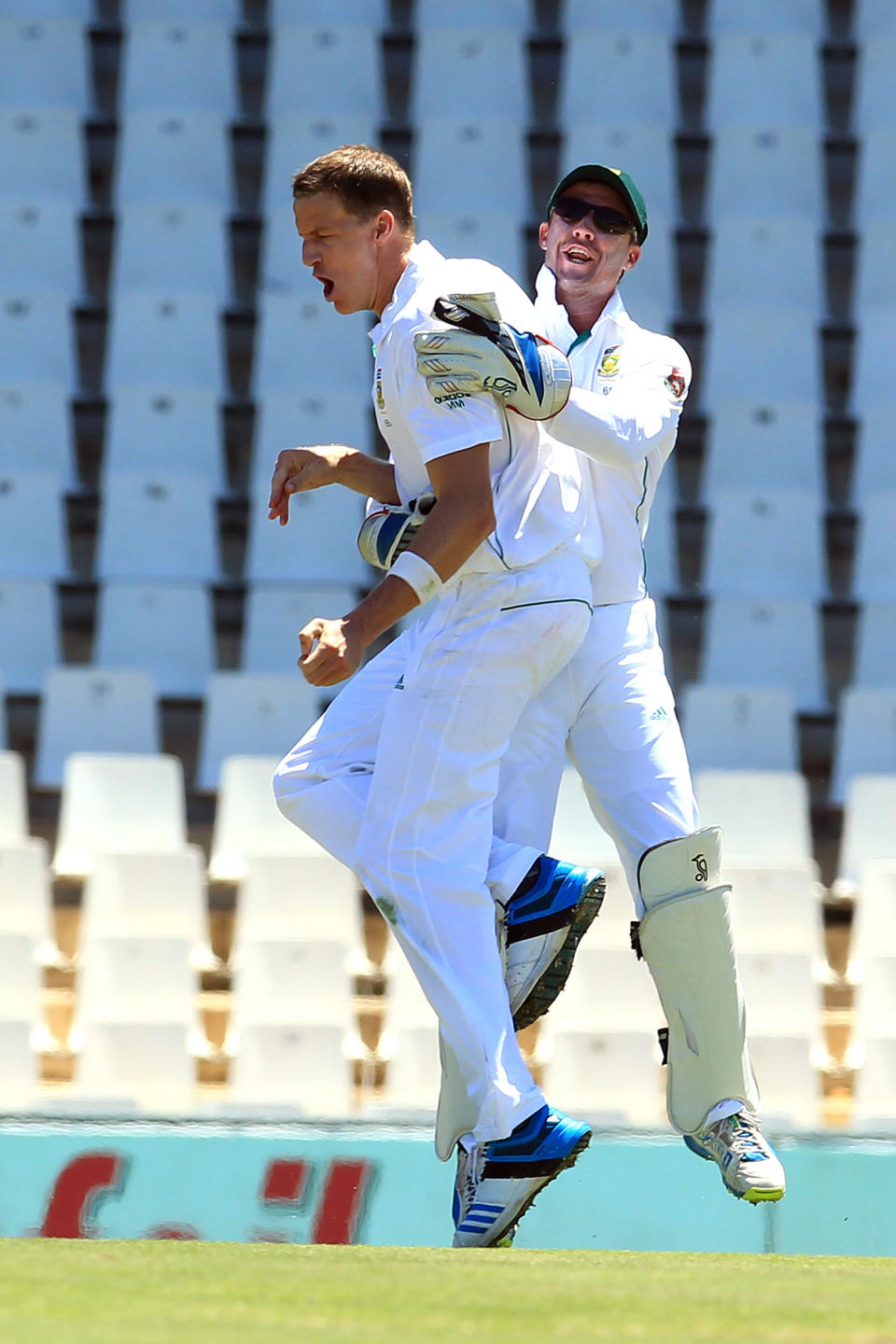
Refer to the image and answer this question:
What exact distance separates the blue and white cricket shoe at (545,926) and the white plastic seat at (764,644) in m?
4.31

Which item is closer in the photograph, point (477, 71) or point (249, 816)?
point (249, 816)

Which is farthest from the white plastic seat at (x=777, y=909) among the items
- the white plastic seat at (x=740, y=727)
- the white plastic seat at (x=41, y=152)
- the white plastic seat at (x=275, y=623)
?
the white plastic seat at (x=41, y=152)

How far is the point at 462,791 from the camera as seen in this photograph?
3051 millimetres

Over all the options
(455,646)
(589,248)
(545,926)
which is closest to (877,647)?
(589,248)

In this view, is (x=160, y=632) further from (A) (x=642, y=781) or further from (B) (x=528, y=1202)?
(B) (x=528, y=1202)

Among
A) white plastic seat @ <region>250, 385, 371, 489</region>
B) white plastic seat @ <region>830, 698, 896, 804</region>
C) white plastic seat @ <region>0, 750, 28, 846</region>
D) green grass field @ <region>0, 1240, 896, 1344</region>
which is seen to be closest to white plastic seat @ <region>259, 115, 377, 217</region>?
white plastic seat @ <region>250, 385, 371, 489</region>

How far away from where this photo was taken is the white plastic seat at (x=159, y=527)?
25.5 feet

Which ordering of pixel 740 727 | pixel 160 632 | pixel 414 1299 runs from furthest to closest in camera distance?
pixel 160 632 → pixel 740 727 → pixel 414 1299

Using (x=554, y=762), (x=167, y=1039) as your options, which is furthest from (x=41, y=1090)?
(x=554, y=762)

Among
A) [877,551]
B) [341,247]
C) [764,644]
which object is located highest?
[341,247]

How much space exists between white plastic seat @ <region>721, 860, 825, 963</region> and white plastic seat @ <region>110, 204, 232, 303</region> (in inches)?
155

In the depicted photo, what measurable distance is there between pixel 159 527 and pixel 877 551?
282 cm

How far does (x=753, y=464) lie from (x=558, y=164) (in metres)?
2.26

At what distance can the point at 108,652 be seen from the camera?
752 cm
